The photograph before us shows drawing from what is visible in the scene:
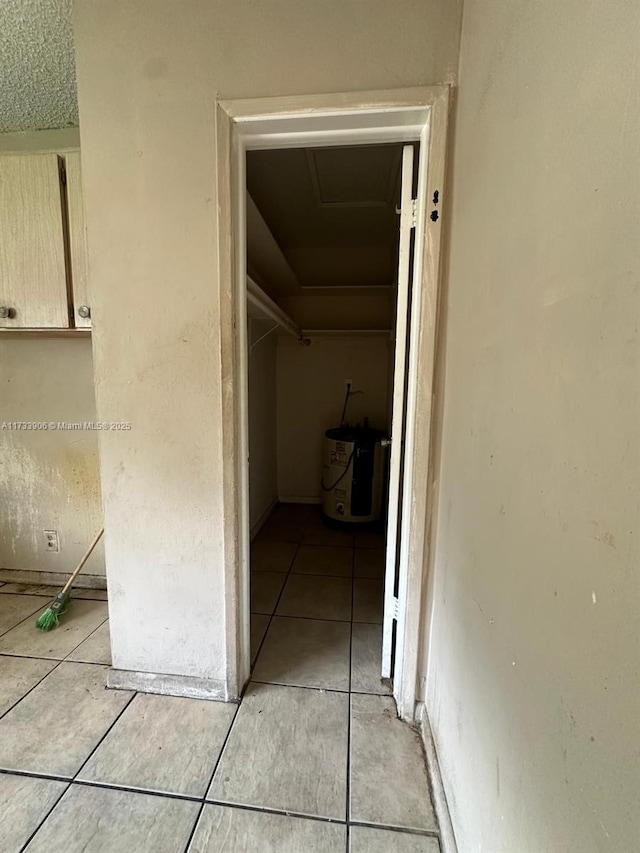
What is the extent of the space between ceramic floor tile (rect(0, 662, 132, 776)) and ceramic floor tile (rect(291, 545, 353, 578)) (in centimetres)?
125

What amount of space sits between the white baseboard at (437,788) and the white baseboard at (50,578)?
6.40ft

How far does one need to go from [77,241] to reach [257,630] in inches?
82.4

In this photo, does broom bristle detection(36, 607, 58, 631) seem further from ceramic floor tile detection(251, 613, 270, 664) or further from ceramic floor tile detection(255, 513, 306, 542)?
ceramic floor tile detection(255, 513, 306, 542)

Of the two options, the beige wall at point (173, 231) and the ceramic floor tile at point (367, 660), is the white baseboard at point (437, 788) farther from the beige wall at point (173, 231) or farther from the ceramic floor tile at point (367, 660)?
the beige wall at point (173, 231)

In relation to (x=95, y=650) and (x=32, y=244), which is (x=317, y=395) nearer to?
(x=32, y=244)

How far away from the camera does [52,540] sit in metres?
2.33

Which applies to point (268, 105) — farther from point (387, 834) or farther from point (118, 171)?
point (387, 834)

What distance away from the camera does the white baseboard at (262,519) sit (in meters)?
3.12

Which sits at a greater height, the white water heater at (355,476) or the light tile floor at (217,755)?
the white water heater at (355,476)

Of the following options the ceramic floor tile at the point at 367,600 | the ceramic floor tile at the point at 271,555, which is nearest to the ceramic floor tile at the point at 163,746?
the ceramic floor tile at the point at 367,600

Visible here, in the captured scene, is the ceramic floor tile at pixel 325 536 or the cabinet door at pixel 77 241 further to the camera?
the ceramic floor tile at pixel 325 536

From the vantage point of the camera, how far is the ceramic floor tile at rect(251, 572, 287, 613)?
7.04ft

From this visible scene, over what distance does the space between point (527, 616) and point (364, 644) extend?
142 centimetres

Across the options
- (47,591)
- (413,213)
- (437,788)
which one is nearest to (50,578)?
(47,591)
